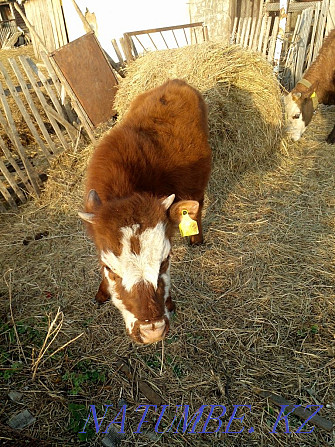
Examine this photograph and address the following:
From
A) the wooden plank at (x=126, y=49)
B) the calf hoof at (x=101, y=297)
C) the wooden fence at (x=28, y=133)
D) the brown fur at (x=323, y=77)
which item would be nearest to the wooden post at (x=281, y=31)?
the brown fur at (x=323, y=77)

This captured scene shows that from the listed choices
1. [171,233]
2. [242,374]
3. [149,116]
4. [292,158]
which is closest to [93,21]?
[292,158]

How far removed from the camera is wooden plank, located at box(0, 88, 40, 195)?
4.91 metres

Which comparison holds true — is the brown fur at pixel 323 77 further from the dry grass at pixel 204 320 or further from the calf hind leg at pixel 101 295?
the calf hind leg at pixel 101 295

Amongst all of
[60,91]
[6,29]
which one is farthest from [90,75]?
[6,29]

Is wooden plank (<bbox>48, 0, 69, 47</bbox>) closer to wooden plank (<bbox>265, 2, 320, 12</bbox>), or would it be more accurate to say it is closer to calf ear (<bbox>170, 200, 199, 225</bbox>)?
wooden plank (<bbox>265, 2, 320, 12</bbox>)

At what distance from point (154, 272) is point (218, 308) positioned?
1558mm

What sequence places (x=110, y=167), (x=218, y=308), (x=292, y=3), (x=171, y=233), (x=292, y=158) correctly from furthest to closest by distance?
(x=292, y=3), (x=292, y=158), (x=218, y=308), (x=110, y=167), (x=171, y=233)

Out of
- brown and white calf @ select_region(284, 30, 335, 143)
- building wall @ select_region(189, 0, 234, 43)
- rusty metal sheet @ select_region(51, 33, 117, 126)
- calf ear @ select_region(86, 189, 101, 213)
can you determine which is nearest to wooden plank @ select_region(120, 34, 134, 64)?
rusty metal sheet @ select_region(51, 33, 117, 126)

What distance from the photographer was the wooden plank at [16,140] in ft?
16.1

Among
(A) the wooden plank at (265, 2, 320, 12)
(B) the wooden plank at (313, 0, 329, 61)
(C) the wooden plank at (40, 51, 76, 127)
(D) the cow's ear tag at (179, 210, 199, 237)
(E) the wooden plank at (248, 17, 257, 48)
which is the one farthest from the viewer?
(E) the wooden plank at (248, 17, 257, 48)

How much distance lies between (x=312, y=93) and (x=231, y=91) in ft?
7.64

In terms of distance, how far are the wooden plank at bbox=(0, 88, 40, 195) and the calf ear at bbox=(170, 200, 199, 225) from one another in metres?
3.75

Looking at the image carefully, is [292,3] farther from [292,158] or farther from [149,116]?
[149,116]

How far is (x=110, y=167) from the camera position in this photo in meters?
2.65
